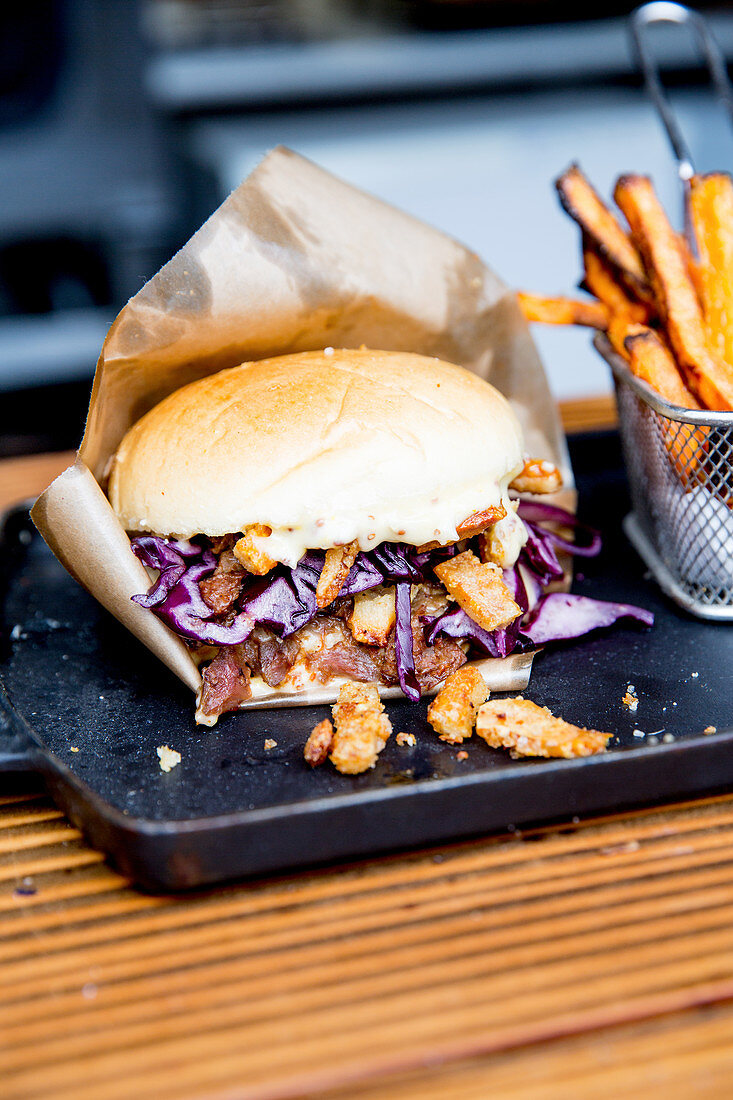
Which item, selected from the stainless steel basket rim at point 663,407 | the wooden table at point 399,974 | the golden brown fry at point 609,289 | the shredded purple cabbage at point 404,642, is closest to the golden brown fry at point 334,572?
the shredded purple cabbage at point 404,642

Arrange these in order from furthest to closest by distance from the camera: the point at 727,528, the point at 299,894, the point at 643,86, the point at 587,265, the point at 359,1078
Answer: the point at 643,86 < the point at 587,265 < the point at 727,528 < the point at 299,894 < the point at 359,1078

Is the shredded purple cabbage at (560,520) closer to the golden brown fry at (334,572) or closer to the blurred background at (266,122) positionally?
the golden brown fry at (334,572)

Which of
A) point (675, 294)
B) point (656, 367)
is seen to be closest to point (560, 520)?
point (656, 367)

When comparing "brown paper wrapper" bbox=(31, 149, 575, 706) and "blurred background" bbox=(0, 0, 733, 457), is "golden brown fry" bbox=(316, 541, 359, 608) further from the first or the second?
"blurred background" bbox=(0, 0, 733, 457)

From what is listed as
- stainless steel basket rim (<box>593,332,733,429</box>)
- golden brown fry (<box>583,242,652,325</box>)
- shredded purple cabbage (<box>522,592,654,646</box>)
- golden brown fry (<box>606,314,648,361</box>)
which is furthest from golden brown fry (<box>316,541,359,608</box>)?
golden brown fry (<box>583,242,652,325</box>)

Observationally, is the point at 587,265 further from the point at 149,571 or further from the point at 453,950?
the point at 453,950

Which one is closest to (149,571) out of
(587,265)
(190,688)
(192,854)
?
(190,688)

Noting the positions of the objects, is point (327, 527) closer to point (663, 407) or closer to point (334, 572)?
point (334, 572)
